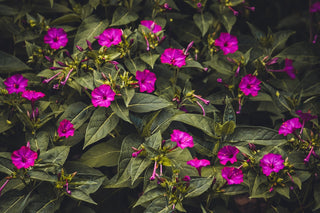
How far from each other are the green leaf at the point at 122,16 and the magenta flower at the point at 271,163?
131 cm

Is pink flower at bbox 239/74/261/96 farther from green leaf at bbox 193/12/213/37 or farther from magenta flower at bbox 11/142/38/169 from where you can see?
magenta flower at bbox 11/142/38/169

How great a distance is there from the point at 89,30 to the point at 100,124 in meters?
0.86

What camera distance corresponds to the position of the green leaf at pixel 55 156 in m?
2.30

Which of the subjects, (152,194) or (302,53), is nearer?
(152,194)

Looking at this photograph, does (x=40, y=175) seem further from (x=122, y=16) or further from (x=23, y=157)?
(x=122, y=16)

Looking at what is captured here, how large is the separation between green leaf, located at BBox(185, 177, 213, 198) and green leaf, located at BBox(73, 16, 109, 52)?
1.24 metres

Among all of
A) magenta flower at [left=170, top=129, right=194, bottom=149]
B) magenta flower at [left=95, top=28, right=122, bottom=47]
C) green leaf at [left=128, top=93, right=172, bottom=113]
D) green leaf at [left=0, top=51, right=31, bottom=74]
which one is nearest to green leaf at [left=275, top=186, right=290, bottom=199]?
magenta flower at [left=170, top=129, right=194, bottom=149]

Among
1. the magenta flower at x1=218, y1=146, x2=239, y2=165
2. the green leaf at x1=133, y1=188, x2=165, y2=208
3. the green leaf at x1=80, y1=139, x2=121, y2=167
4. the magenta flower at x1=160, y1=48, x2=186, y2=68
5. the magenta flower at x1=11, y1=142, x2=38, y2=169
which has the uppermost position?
the magenta flower at x1=160, y1=48, x2=186, y2=68

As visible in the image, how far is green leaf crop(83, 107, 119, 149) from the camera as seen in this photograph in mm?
2322

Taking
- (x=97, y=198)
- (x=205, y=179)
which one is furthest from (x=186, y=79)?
(x=97, y=198)

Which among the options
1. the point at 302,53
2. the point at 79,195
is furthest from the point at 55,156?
the point at 302,53

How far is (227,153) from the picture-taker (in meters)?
2.45

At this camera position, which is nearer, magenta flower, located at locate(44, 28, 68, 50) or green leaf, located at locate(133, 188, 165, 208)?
green leaf, located at locate(133, 188, 165, 208)

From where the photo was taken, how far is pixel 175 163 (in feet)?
7.93
